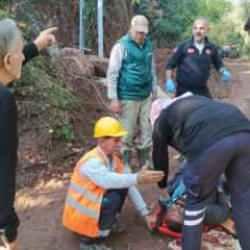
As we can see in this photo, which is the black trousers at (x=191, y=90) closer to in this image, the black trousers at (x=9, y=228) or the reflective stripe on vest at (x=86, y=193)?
the reflective stripe on vest at (x=86, y=193)

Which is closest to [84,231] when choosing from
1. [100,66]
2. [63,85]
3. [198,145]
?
[198,145]

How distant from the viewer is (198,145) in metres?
2.89

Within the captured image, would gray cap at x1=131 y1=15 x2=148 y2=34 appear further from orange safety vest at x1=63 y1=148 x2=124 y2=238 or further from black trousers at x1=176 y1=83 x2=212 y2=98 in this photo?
orange safety vest at x1=63 y1=148 x2=124 y2=238

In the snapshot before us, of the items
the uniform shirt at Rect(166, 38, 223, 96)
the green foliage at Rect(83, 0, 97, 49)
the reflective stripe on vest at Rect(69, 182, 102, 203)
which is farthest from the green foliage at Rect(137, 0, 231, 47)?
the reflective stripe on vest at Rect(69, 182, 102, 203)

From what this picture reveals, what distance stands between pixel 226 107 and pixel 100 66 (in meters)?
4.36

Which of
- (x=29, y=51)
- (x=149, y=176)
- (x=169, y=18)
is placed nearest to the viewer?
(x=29, y=51)

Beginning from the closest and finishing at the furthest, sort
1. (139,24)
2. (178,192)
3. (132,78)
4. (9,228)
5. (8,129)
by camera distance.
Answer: (8,129) → (9,228) → (178,192) → (139,24) → (132,78)

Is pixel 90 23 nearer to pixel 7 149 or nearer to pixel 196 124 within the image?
pixel 196 124

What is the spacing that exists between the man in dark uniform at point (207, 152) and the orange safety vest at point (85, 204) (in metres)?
0.67

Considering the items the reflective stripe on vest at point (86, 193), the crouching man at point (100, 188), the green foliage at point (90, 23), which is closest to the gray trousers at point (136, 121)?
the crouching man at point (100, 188)

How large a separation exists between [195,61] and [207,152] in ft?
7.52

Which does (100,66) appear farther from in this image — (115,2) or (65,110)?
(115,2)

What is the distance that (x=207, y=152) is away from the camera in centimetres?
284

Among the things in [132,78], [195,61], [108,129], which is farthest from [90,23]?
[108,129]
